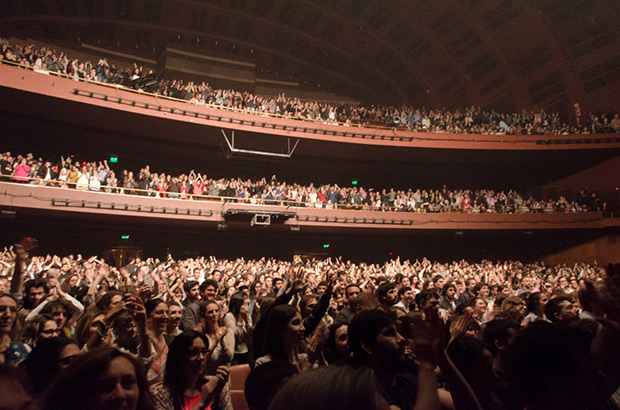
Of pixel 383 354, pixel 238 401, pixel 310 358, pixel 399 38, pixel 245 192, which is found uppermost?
pixel 399 38

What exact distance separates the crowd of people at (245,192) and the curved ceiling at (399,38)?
690cm

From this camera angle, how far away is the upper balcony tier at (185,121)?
1405 cm

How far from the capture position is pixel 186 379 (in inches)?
97.6

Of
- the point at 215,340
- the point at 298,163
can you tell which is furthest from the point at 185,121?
the point at 215,340

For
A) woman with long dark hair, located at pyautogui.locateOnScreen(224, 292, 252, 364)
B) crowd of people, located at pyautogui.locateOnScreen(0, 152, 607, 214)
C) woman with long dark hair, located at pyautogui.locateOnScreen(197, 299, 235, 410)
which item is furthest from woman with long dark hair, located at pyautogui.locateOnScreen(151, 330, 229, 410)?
crowd of people, located at pyautogui.locateOnScreen(0, 152, 607, 214)

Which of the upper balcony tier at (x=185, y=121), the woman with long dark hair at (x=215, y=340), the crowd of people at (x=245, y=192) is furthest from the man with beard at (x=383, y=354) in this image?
the upper balcony tier at (x=185, y=121)

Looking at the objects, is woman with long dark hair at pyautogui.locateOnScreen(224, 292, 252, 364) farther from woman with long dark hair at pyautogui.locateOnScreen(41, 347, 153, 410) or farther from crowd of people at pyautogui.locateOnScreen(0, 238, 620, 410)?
woman with long dark hair at pyautogui.locateOnScreen(41, 347, 153, 410)

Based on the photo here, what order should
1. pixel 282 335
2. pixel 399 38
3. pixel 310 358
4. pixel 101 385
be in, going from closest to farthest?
pixel 101 385
pixel 282 335
pixel 310 358
pixel 399 38

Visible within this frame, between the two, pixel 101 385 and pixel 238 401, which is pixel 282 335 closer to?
pixel 238 401

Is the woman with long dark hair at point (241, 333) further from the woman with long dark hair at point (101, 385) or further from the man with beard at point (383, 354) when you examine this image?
the woman with long dark hair at point (101, 385)

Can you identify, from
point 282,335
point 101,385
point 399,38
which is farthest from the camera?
point 399,38

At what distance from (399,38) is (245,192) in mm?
15104

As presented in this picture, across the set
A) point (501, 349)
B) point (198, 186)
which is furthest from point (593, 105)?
point (501, 349)

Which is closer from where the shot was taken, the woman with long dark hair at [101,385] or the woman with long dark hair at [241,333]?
the woman with long dark hair at [101,385]
